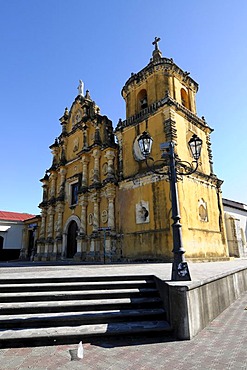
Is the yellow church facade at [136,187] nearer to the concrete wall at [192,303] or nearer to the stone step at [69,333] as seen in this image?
the concrete wall at [192,303]

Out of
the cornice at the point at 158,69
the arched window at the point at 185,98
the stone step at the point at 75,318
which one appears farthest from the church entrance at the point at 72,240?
the stone step at the point at 75,318

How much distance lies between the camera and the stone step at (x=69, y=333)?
3.57m

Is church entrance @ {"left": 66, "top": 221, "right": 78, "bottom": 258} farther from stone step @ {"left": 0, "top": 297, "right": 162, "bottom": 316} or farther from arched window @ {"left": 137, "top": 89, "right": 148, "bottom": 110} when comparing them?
stone step @ {"left": 0, "top": 297, "right": 162, "bottom": 316}

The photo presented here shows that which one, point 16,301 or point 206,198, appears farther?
point 206,198

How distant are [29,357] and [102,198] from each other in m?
14.2

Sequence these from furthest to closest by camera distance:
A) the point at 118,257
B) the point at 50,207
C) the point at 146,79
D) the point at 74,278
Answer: the point at 50,207, the point at 146,79, the point at 118,257, the point at 74,278

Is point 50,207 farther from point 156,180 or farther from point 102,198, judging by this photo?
point 156,180

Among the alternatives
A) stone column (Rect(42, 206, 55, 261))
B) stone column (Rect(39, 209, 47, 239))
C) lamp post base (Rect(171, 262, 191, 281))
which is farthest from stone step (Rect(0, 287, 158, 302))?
stone column (Rect(39, 209, 47, 239))

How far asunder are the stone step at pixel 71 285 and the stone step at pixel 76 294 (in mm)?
97

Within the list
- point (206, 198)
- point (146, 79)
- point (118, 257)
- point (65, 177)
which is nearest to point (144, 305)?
point (118, 257)

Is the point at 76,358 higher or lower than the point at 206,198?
lower

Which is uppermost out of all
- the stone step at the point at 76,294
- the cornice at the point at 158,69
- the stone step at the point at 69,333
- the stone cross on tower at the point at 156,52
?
the stone cross on tower at the point at 156,52

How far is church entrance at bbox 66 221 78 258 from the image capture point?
19312mm

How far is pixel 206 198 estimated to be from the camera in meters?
15.2
